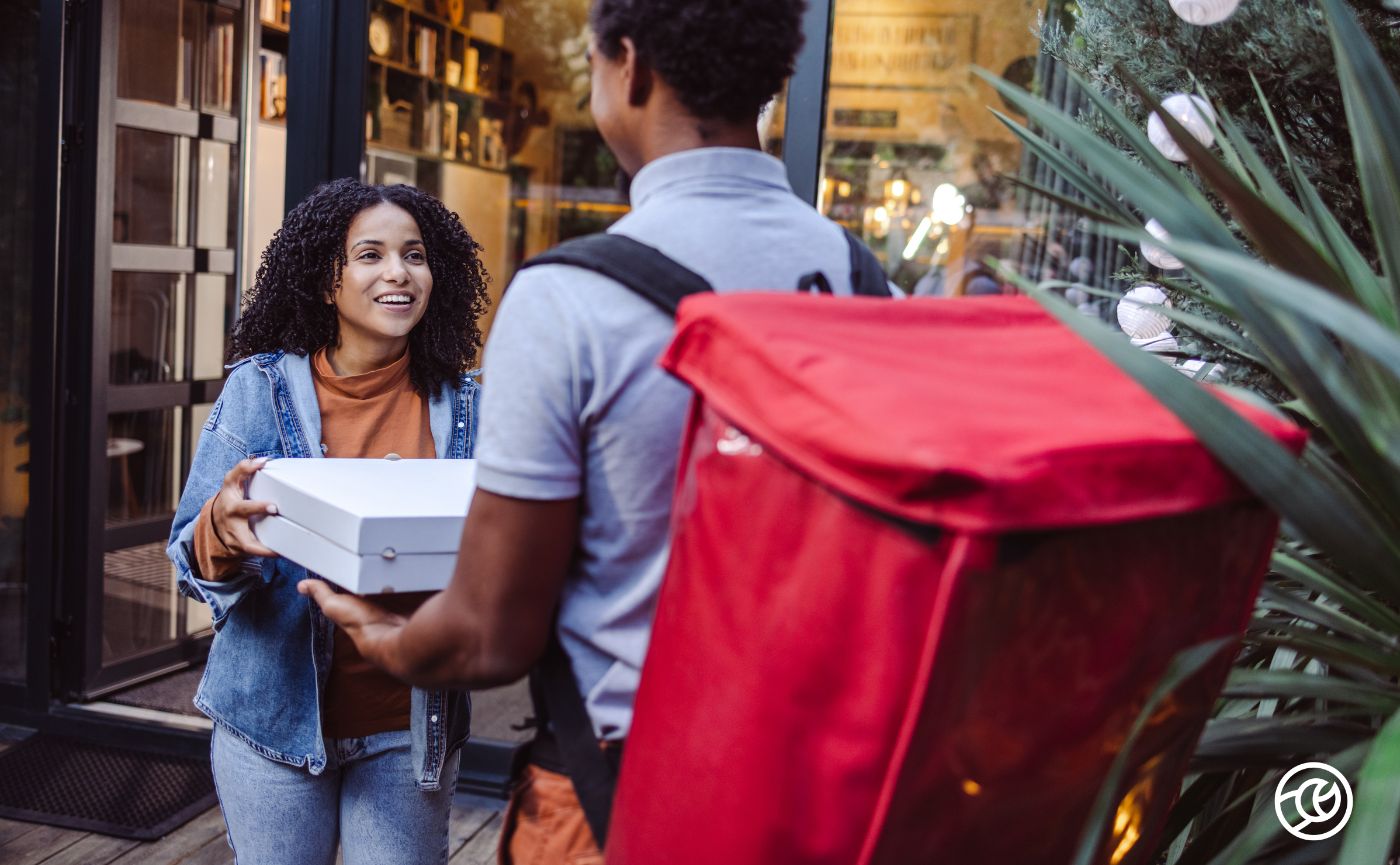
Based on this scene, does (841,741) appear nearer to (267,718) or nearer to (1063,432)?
(1063,432)

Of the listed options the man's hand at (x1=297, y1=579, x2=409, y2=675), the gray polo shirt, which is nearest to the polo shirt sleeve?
the gray polo shirt

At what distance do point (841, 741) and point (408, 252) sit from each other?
162 centimetres

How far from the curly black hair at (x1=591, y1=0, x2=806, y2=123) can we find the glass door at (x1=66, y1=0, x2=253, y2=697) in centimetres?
354

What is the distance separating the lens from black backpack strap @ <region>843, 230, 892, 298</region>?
1192mm

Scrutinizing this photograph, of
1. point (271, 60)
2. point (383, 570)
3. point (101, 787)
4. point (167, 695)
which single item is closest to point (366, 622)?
point (383, 570)

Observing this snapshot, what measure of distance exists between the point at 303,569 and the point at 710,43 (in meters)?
1.30

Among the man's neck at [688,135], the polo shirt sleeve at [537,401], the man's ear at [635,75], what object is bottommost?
the polo shirt sleeve at [537,401]

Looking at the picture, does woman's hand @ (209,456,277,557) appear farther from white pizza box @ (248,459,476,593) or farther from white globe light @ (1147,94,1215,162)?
white globe light @ (1147,94,1215,162)

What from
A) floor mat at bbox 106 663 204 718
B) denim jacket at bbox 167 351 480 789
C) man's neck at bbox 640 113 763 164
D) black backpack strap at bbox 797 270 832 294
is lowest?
floor mat at bbox 106 663 204 718

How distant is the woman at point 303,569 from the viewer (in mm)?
1957

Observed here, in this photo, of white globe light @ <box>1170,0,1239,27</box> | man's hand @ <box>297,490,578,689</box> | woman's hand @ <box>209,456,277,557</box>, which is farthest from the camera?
white globe light @ <box>1170,0,1239,27</box>

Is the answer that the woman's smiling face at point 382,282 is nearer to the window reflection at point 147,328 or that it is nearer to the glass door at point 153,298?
the glass door at point 153,298

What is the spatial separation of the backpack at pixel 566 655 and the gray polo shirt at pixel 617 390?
14 mm

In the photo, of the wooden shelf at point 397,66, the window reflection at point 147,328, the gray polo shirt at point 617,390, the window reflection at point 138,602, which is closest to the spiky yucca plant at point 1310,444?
the gray polo shirt at point 617,390
